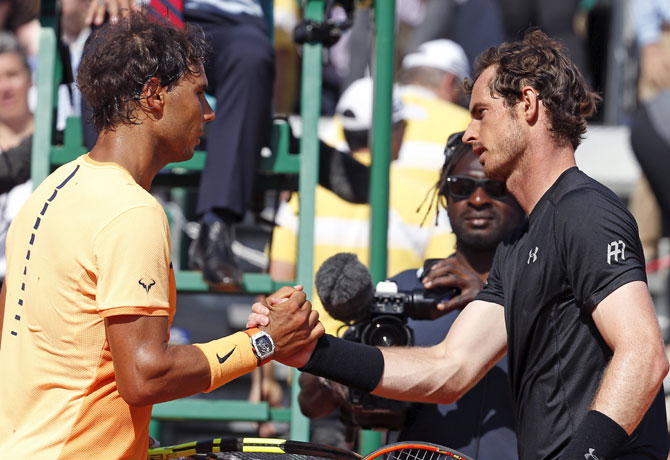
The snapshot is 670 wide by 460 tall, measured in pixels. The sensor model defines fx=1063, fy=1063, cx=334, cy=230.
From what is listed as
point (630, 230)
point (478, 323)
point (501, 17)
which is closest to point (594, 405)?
point (630, 230)

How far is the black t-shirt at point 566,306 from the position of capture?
8.45ft

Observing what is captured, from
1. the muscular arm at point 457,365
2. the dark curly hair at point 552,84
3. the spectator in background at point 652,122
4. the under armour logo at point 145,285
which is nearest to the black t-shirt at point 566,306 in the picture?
the dark curly hair at point 552,84

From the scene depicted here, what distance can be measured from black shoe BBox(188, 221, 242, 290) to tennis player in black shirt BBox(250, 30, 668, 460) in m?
1.04

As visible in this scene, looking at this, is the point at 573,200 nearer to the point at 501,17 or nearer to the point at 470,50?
the point at 470,50

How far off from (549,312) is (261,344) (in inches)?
29.7

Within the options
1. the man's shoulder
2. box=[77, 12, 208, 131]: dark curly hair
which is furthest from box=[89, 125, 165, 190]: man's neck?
the man's shoulder

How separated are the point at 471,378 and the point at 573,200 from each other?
0.77m

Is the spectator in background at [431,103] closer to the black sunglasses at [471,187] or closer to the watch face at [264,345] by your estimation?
the black sunglasses at [471,187]

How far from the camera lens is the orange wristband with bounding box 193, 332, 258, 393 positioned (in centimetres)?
264

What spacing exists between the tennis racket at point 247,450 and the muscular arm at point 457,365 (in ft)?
0.93

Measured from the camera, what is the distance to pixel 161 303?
2.50m

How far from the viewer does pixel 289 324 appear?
294 centimetres

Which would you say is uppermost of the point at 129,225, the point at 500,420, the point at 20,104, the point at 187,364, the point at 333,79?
the point at 333,79

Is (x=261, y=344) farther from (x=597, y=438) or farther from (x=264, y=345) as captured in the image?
(x=597, y=438)
